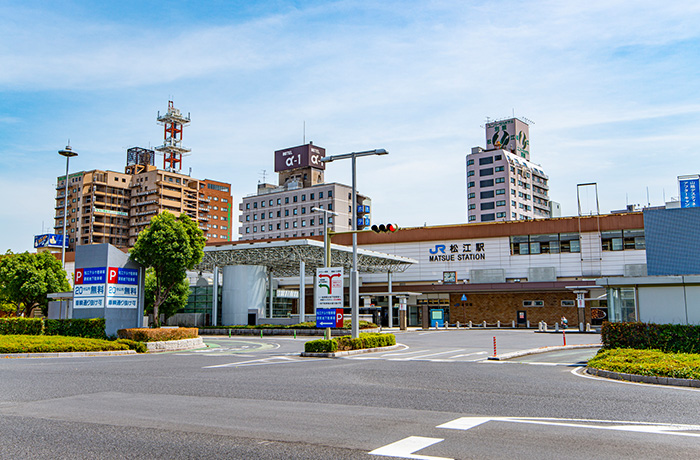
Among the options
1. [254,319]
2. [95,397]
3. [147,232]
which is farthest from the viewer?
[254,319]

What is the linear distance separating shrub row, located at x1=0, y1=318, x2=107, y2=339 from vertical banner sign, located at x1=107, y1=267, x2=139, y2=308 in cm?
123

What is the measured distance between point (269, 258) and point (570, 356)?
3303 cm

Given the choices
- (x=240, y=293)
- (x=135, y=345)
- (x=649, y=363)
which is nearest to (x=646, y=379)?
(x=649, y=363)

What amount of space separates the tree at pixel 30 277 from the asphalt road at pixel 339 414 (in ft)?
114

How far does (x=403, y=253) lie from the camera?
221ft

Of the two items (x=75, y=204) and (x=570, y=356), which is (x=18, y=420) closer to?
(x=570, y=356)

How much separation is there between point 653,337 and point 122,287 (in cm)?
2428

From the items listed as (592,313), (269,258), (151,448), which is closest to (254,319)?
(269,258)

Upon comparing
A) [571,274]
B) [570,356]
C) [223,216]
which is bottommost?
[570,356]

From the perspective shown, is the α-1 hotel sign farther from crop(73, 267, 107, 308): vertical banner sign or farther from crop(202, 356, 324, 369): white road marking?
crop(202, 356, 324, 369): white road marking

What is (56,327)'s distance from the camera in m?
29.9

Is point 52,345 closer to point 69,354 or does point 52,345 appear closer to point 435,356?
point 69,354

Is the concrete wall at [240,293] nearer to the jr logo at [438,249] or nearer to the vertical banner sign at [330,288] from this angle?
the jr logo at [438,249]

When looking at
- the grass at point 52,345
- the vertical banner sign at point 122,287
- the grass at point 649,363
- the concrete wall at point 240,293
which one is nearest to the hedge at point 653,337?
the grass at point 649,363
